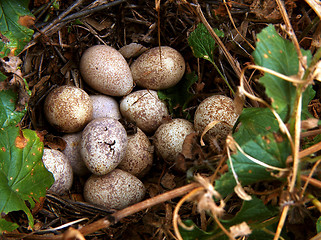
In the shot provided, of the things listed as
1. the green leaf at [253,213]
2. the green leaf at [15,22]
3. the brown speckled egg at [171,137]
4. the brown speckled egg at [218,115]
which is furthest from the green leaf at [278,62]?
the green leaf at [15,22]

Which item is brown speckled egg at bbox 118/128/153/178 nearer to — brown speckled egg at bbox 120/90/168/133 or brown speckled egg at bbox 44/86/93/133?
brown speckled egg at bbox 120/90/168/133

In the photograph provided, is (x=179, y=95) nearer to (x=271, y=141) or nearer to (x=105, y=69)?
(x=105, y=69)

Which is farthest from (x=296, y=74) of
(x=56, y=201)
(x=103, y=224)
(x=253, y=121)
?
(x=56, y=201)

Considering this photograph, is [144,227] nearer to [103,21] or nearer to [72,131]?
[72,131]

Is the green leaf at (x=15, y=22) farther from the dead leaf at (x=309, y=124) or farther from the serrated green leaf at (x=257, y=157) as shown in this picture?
the dead leaf at (x=309, y=124)

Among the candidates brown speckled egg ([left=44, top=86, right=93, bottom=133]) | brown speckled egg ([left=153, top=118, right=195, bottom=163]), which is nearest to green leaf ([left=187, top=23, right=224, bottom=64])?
brown speckled egg ([left=153, top=118, right=195, bottom=163])
